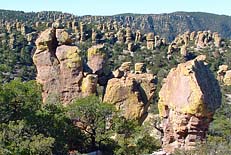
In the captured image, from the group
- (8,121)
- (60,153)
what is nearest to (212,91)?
(60,153)

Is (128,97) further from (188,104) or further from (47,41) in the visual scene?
(188,104)

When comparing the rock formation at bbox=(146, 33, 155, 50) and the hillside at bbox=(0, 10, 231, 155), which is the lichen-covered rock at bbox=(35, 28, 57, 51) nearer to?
the hillside at bbox=(0, 10, 231, 155)

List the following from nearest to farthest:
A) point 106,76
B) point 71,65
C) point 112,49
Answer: point 71,65, point 106,76, point 112,49

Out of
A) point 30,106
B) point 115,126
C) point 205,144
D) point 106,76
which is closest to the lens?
point 205,144

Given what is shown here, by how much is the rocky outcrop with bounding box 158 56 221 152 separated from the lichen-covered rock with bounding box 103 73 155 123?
20.9 ft

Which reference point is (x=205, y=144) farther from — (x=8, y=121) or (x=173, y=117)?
(x=8, y=121)

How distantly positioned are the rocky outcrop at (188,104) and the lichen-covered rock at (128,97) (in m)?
6.36

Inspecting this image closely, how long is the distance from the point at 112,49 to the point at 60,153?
205ft

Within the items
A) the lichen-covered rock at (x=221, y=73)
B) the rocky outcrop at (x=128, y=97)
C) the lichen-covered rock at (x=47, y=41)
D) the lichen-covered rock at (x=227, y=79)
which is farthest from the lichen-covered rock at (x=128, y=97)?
the lichen-covered rock at (x=221, y=73)

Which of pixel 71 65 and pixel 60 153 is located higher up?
pixel 71 65

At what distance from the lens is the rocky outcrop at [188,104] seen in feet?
64.7

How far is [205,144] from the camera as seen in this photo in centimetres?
1814

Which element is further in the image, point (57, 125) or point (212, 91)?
point (57, 125)

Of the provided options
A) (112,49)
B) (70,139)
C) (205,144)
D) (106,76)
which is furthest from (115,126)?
(112,49)
